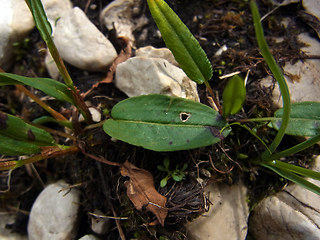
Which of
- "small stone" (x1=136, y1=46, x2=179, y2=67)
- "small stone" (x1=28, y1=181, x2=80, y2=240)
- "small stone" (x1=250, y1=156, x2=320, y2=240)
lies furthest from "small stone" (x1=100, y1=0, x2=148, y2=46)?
"small stone" (x1=250, y1=156, x2=320, y2=240)

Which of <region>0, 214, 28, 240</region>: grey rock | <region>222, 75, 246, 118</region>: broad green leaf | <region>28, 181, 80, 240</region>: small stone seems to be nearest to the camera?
<region>222, 75, 246, 118</region>: broad green leaf

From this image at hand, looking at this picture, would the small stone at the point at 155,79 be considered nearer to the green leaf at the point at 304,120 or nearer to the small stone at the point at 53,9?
the green leaf at the point at 304,120

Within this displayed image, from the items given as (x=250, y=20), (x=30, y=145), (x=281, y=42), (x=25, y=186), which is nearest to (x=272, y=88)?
(x=281, y=42)

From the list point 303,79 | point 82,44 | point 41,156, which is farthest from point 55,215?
point 303,79

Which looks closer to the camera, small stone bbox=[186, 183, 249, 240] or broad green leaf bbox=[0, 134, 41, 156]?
broad green leaf bbox=[0, 134, 41, 156]

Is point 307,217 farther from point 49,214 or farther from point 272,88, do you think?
point 49,214

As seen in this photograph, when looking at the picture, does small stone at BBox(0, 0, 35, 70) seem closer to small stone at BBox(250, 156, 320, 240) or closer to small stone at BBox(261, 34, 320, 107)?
small stone at BBox(261, 34, 320, 107)

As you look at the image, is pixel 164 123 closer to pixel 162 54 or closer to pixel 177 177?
pixel 177 177
